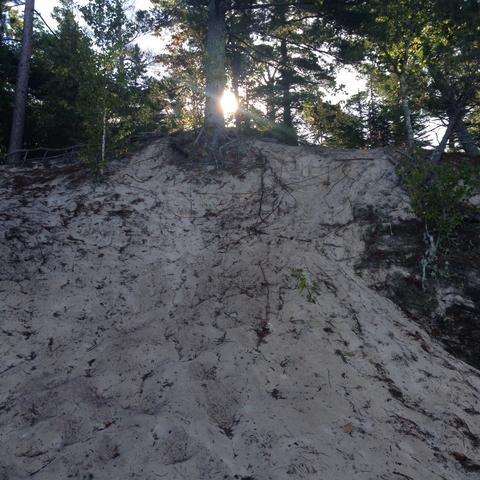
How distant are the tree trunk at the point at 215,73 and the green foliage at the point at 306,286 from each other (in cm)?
505

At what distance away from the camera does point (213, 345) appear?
5.17 metres

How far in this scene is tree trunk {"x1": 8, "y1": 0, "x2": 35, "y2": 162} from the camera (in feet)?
37.5

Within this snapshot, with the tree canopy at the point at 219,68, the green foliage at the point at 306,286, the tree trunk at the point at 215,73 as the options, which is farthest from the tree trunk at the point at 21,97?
the green foliage at the point at 306,286

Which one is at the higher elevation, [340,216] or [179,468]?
[340,216]

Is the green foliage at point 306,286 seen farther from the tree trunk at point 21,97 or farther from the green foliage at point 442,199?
the tree trunk at point 21,97

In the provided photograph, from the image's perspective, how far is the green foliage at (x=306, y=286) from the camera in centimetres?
589

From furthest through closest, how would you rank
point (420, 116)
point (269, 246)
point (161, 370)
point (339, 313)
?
point (420, 116)
point (269, 246)
point (339, 313)
point (161, 370)

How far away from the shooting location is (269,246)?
7047 mm

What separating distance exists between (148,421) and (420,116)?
49.6 feet

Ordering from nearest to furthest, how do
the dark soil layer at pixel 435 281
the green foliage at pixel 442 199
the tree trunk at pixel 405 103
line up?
the dark soil layer at pixel 435 281 < the green foliage at pixel 442 199 < the tree trunk at pixel 405 103

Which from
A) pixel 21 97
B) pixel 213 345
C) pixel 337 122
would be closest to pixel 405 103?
pixel 337 122

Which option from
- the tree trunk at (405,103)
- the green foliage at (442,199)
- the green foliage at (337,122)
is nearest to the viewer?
the green foliage at (442,199)

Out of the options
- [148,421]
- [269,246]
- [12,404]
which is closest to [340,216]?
[269,246]

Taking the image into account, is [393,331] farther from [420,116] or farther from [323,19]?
[420,116]
